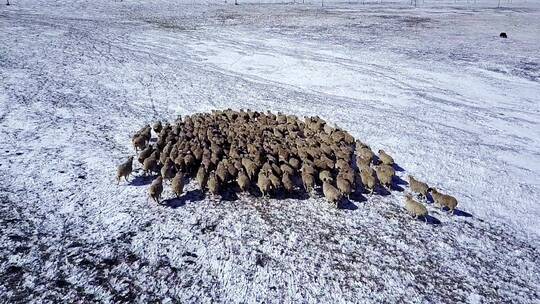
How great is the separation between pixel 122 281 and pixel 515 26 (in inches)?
1279

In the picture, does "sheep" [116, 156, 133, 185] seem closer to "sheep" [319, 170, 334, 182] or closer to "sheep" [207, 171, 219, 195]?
A: "sheep" [207, 171, 219, 195]

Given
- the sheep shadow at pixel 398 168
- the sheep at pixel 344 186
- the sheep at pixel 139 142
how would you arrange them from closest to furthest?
the sheep at pixel 344 186, the sheep at pixel 139 142, the sheep shadow at pixel 398 168

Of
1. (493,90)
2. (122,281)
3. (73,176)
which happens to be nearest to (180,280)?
(122,281)

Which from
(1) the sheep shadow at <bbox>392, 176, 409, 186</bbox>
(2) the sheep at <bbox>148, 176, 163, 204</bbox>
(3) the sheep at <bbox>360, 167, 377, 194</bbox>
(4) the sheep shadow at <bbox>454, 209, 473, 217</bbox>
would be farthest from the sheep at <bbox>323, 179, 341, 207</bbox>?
(2) the sheep at <bbox>148, 176, 163, 204</bbox>

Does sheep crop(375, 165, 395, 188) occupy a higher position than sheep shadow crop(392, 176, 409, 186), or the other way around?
sheep crop(375, 165, 395, 188)

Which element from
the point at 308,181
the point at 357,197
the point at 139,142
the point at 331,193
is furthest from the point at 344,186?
the point at 139,142

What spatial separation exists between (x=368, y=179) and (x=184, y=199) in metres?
3.16

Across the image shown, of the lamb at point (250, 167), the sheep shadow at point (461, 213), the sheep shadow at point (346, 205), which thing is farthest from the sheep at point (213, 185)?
the sheep shadow at point (461, 213)

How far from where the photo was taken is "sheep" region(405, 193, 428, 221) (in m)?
6.27

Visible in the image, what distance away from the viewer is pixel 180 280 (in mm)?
4891

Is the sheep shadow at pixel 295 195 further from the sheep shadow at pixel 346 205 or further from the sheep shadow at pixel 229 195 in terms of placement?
the sheep shadow at pixel 229 195

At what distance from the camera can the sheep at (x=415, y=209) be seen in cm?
627

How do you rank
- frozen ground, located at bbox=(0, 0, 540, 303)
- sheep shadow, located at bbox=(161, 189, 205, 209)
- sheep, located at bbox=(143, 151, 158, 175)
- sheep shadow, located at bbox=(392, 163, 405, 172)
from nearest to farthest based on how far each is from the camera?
1. frozen ground, located at bbox=(0, 0, 540, 303)
2. sheep shadow, located at bbox=(161, 189, 205, 209)
3. sheep, located at bbox=(143, 151, 158, 175)
4. sheep shadow, located at bbox=(392, 163, 405, 172)

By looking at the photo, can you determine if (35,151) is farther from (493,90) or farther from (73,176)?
(493,90)
